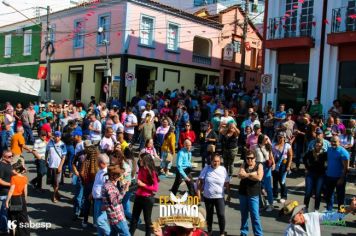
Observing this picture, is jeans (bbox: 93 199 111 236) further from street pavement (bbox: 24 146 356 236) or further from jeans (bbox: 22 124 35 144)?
jeans (bbox: 22 124 35 144)

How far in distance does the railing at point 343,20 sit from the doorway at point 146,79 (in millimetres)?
12252

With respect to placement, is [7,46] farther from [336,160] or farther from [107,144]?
[336,160]

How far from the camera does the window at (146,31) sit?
86.9ft

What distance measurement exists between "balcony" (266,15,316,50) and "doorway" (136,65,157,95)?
932cm

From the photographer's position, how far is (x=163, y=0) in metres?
41.1

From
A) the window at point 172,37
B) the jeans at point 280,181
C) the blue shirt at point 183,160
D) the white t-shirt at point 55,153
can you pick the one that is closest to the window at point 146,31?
the window at point 172,37

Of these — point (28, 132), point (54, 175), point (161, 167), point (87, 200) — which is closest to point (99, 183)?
point (87, 200)

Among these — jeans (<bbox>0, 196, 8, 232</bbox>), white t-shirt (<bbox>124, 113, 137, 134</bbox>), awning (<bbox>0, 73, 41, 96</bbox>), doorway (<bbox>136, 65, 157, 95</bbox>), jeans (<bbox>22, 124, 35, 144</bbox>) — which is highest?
doorway (<bbox>136, 65, 157, 95</bbox>)

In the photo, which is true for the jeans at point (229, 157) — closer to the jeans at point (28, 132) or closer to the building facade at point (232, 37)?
the jeans at point (28, 132)

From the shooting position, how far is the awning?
26.8 meters

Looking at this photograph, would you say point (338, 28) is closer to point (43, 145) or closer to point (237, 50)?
point (43, 145)

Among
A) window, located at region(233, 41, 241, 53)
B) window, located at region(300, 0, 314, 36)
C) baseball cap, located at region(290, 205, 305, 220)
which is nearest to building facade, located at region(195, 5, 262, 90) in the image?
window, located at region(233, 41, 241, 53)

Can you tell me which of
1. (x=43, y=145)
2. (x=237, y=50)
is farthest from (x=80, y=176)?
(x=237, y=50)

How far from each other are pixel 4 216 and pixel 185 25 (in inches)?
903
